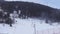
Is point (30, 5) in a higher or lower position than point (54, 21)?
higher

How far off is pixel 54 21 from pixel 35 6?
0.17 meters

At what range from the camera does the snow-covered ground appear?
0.75 metres

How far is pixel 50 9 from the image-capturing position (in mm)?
814

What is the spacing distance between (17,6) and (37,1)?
0.48 feet

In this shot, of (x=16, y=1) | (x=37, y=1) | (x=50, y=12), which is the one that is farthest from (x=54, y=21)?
(x=16, y=1)

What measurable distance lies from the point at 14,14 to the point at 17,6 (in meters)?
0.06

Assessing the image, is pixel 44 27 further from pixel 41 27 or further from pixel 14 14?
pixel 14 14

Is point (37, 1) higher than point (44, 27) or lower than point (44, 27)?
Result: higher

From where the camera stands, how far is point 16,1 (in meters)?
0.80

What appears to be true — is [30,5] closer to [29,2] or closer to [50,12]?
[29,2]

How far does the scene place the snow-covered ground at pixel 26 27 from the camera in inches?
29.5

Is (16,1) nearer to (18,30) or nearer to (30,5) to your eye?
(30,5)

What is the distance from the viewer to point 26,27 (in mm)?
762

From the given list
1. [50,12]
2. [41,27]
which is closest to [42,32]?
[41,27]
